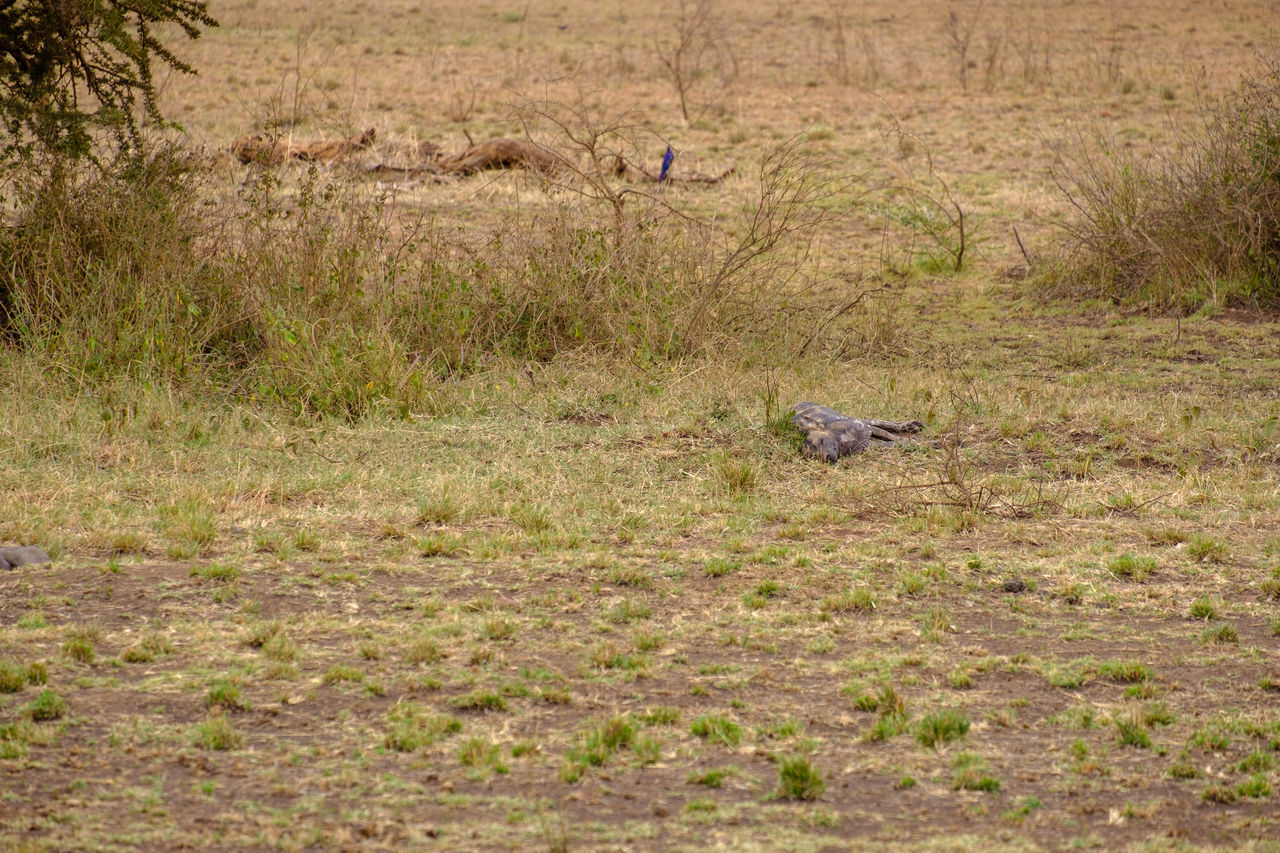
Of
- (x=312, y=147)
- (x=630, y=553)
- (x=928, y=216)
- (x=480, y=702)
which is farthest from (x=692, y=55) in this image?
(x=480, y=702)

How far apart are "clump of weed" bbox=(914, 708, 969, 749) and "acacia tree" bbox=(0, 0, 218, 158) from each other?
5.88 metres

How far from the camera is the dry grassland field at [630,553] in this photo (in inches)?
120

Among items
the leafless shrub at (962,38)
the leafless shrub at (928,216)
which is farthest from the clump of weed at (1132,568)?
the leafless shrub at (962,38)

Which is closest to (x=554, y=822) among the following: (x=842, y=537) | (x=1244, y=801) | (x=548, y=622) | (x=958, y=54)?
(x=548, y=622)

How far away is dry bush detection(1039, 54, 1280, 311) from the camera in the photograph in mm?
9484

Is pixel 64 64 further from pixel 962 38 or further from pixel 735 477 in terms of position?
pixel 962 38

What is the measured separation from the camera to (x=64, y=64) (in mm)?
7387

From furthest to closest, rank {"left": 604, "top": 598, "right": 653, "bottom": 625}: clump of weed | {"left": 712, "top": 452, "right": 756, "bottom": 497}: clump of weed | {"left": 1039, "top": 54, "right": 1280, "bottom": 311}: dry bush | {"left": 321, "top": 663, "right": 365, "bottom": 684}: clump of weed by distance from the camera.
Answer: {"left": 1039, "top": 54, "right": 1280, "bottom": 311}: dry bush → {"left": 712, "top": 452, "right": 756, "bottom": 497}: clump of weed → {"left": 604, "top": 598, "right": 653, "bottom": 625}: clump of weed → {"left": 321, "top": 663, "right": 365, "bottom": 684}: clump of weed

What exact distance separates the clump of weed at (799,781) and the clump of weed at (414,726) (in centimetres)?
88

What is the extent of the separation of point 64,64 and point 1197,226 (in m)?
Result: 8.24

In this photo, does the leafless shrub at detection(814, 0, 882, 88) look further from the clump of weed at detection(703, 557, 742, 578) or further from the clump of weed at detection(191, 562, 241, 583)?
the clump of weed at detection(191, 562, 241, 583)

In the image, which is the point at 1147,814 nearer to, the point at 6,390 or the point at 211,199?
the point at 6,390

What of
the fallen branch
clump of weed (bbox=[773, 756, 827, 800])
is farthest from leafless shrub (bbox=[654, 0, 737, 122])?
clump of weed (bbox=[773, 756, 827, 800])

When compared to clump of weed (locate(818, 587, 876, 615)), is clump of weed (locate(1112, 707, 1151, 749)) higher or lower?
lower
